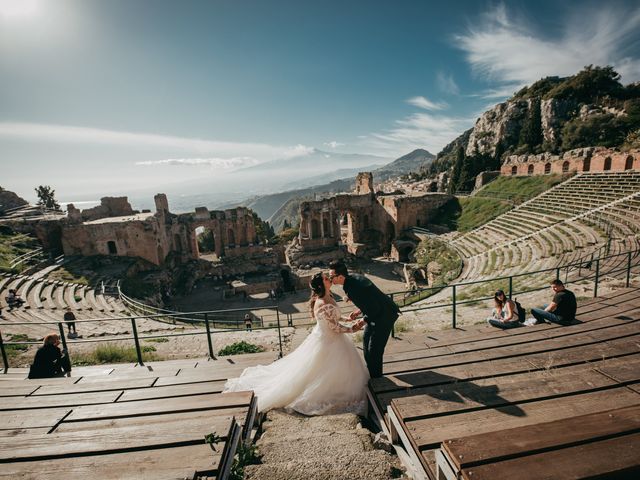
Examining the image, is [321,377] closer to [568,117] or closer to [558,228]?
[558,228]

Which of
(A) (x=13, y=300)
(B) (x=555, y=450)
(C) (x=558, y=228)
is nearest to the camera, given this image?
(B) (x=555, y=450)

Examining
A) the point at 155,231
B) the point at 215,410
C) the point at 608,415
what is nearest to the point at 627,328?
the point at 608,415

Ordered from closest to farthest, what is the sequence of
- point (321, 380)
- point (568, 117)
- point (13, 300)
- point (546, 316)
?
point (321, 380), point (546, 316), point (13, 300), point (568, 117)

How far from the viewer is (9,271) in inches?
766

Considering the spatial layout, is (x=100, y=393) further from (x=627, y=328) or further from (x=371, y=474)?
(x=627, y=328)

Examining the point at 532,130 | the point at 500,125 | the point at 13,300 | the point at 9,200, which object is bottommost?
the point at 13,300

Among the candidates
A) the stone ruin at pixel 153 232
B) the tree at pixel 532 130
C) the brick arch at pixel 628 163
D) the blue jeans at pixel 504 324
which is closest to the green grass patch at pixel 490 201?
the brick arch at pixel 628 163

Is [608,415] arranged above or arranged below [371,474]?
above

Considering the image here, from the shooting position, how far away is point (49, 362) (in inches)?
192

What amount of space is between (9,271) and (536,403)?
2769 cm

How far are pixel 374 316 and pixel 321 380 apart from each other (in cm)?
107

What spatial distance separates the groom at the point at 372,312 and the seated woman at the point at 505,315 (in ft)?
9.36

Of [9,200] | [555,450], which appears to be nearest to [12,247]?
[9,200]

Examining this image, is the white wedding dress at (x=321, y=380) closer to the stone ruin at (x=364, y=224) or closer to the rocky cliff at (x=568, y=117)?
the stone ruin at (x=364, y=224)
